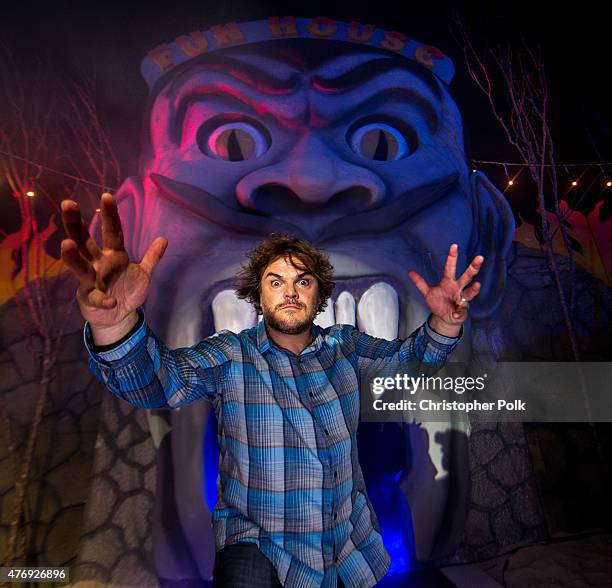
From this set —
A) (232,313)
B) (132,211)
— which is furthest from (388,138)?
(132,211)

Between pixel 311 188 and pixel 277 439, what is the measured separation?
982 mm

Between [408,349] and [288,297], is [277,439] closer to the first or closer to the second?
[288,297]

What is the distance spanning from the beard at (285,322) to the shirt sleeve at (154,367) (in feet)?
0.42

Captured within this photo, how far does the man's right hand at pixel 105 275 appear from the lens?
2.42 ft

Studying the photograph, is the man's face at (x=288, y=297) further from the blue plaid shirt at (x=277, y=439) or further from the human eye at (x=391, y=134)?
the human eye at (x=391, y=134)

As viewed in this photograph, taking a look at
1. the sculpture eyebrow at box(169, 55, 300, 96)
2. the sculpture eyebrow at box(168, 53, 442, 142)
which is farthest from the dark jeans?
the sculpture eyebrow at box(169, 55, 300, 96)

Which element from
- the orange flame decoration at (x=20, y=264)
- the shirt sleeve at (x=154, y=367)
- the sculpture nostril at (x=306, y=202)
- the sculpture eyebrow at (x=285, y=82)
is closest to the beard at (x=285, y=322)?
the shirt sleeve at (x=154, y=367)

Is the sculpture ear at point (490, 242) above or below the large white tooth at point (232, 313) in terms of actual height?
above

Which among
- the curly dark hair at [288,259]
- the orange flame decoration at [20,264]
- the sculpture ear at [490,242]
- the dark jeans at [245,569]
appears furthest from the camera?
the orange flame decoration at [20,264]

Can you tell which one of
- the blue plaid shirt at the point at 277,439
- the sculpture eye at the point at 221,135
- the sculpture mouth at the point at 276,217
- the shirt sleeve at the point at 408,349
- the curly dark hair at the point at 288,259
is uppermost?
the sculpture eye at the point at 221,135

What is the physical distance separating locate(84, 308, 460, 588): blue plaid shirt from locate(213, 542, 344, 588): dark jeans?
0.02 m

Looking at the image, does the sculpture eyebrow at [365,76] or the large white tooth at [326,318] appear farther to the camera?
the sculpture eyebrow at [365,76]

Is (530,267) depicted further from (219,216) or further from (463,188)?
(219,216)

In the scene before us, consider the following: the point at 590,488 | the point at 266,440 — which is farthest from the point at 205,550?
the point at 590,488
